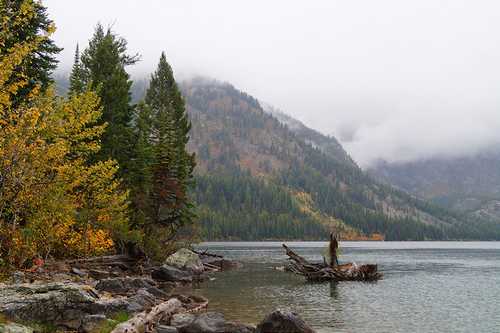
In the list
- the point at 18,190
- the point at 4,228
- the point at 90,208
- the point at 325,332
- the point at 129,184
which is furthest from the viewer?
the point at 129,184

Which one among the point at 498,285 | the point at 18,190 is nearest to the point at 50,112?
the point at 18,190

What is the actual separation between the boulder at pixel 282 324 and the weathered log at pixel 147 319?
5210 mm

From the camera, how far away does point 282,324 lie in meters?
23.7

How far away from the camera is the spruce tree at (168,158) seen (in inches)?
2462

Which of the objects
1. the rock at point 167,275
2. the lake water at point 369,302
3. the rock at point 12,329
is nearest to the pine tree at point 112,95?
the rock at point 167,275

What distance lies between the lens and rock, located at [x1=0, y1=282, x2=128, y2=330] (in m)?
18.8

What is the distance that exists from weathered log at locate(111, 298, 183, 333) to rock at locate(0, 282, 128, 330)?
2.02 metres

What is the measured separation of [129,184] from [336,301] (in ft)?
84.1

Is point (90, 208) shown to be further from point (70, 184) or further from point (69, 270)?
point (70, 184)

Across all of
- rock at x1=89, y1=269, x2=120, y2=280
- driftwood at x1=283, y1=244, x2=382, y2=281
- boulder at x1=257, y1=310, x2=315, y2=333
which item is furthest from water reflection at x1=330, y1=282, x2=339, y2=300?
boulder at x1=257, y1=310, x2=315, y2=333

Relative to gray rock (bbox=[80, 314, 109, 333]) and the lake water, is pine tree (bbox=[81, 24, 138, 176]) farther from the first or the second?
gray rock (bbox=[80, 314, 109, 333])

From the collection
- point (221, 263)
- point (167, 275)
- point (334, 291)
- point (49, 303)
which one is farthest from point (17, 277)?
point (221, 263)

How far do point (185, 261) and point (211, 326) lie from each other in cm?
3712

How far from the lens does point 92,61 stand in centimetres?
5669
